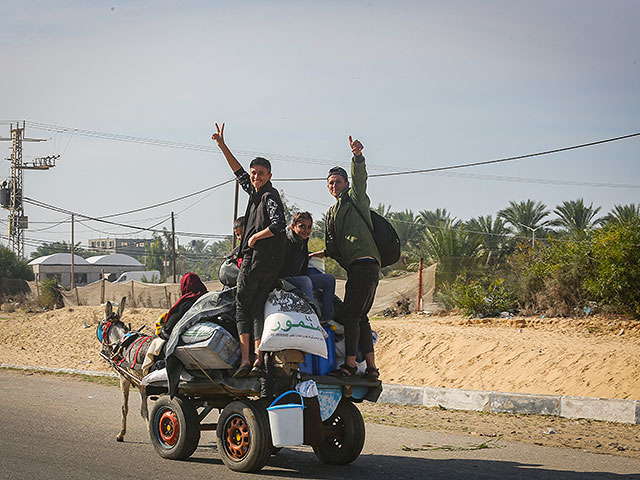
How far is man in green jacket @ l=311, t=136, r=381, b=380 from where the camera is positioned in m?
7.05

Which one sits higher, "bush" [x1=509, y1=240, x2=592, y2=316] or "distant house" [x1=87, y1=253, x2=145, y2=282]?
"distant house" [x1=87, y1=253, x2=145, y2=282]

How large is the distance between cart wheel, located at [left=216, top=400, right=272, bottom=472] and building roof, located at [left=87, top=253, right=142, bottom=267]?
3051 inches

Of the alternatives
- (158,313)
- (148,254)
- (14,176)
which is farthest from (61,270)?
(158,313)

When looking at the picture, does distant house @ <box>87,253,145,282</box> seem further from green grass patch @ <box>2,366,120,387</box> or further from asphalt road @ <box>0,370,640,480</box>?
asphalt road @ <box>0,370,640,480</box>

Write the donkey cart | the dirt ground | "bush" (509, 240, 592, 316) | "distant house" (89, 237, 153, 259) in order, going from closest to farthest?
the donkey cart
the dirt ground
"bush" (509, 240, 592, 316)
"distant house" (89, 237, 153, 259)

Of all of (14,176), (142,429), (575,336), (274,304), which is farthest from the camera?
(14,176)

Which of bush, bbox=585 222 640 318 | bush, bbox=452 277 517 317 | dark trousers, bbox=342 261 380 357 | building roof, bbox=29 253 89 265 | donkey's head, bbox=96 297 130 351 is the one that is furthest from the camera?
building roof, bbox=29 253 89 265

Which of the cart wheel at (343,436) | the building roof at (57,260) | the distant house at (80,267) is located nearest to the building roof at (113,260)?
the distant house at (80,267)

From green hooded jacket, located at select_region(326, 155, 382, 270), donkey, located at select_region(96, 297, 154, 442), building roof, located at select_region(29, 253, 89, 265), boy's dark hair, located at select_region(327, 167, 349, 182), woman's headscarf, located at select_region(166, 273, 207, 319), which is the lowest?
donkey, located at select_region(96, 297, 154, 442)

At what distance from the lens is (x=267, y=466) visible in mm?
7266

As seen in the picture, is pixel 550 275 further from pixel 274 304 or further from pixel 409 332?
pixel 274 304

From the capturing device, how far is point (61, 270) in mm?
75812

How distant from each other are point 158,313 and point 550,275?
1289 centimetres

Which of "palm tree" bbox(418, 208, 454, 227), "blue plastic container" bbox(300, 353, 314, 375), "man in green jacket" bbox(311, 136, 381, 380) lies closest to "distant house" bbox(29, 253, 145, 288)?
"palm tree" bbox(418, 208, 454, 227)
